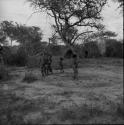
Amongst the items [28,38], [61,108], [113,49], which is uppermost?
[28,38]

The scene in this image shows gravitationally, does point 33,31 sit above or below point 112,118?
above

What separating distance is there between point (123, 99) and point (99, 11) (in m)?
6.13

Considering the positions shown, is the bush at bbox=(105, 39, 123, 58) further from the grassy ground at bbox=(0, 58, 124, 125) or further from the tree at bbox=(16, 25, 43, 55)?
the grassy ground at bbox=(0, 58, 124, 125)

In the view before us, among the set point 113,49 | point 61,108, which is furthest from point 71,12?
point 113,49

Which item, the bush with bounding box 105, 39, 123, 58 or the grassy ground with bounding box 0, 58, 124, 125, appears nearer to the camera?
the grassy ground with bounding box 0, 58, 124, 125

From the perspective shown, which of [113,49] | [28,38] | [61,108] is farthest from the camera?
[113,49]

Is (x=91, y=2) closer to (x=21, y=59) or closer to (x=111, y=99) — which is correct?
(x=111, y=99)

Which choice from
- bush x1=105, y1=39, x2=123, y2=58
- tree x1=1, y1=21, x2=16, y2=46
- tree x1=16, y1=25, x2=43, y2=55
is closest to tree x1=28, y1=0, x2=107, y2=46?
tree x1=16, y1=25, x2=43, y2=55

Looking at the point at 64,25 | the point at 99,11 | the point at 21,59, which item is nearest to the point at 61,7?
the point at 64,25

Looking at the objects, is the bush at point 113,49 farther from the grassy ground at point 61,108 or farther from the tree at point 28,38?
the grassy ground at point 61,108

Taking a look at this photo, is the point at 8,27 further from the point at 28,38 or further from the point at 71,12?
the point at 71,12

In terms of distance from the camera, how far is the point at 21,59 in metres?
22.2

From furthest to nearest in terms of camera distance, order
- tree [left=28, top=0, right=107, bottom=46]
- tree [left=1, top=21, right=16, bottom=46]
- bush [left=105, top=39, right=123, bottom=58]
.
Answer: bush [left=105, top=39, right=123, bottom=58] → tree [left=1, top=21, right=16, bottom=46] → tree [left=28, top=0, right=107, bottom=46]

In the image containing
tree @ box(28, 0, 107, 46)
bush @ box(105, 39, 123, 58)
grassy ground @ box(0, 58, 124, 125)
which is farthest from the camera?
bush @ box(105, 39, 123, 58)
